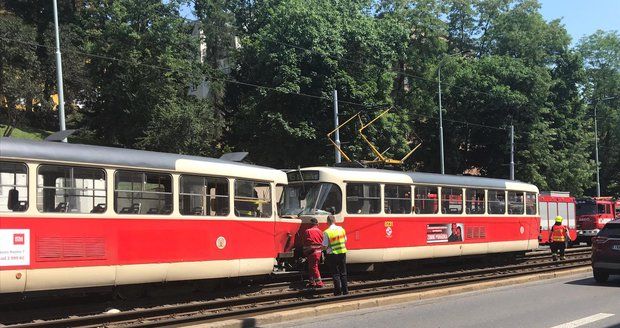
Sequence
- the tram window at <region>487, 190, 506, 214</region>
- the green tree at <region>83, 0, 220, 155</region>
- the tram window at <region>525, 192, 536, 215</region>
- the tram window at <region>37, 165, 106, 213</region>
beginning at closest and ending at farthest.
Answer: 1. the tram window at <region>37, 165, 106, 213</region>
2. the tram window at <region>487, 190, 506, 214</region>
3. the tram window at <region>525, 192, 536, 215</region>
4. the green tree at <region>83, 0, 220, 155</region>

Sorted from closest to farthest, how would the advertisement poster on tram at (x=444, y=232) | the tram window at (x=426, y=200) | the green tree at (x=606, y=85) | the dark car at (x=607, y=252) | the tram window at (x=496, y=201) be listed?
the dark car at (x=607, y=252) < the tram window at (x=426, y=200) < the advertisement poster on tram at (x=444, y=232) < the tram window at (x=496, y=201) < the green tree at (x=606, y=85)

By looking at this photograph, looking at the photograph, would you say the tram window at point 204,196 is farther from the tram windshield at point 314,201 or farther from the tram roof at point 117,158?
the tram windshield at point 314,201

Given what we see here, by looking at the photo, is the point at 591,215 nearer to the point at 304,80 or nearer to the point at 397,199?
the point at 304,80

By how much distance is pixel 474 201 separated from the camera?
18.1 m

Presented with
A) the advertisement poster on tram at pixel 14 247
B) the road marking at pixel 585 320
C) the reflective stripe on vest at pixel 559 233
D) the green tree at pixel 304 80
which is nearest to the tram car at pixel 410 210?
the reflective stripe on vest at pixel 559 233

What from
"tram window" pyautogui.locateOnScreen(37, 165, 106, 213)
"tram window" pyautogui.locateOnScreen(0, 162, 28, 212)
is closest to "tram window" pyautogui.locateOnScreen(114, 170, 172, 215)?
"tram window" pyautogui.locateOnScreen(37, 165, 106, 213)

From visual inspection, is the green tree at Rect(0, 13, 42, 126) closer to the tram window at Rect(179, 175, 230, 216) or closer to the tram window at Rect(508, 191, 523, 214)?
the tram window at Rect(179, 175, 230, 216)

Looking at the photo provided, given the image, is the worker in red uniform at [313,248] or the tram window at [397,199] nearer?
the worker in red uniform at [313,248]

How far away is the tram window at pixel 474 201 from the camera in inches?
701

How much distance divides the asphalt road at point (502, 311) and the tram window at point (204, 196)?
309 cm

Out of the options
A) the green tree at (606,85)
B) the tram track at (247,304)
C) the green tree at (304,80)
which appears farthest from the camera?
the green tree at (606,85)

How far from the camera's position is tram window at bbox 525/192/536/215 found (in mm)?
20344

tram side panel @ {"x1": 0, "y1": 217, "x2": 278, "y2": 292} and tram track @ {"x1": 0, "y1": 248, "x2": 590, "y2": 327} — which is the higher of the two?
tram side panel @ {"x1": 0, "y1": 217, "x2": 278, "y2": 292}

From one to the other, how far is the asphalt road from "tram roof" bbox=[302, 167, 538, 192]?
4012mm
